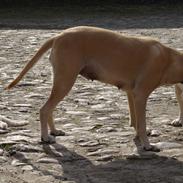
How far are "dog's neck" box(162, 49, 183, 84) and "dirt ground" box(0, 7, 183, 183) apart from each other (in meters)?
0.67

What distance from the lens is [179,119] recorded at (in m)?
7.36

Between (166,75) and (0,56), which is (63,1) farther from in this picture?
(166,75)

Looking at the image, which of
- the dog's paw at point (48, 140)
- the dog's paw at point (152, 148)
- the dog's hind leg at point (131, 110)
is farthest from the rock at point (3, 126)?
the dog's paw at point (152, 148)

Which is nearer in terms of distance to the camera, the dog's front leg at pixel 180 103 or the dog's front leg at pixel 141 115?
the dog's front leg at pixel 141 115

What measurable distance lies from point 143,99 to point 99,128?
96 centimetres

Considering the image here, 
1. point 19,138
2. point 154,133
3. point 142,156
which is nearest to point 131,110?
point 154,133

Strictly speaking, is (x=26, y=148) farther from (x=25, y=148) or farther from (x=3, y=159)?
(x=3, y=159)

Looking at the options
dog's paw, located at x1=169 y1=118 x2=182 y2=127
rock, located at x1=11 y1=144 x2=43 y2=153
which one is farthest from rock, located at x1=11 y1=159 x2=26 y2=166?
dog's paw, located at x1=169 y1=118 x2=182 y2=127

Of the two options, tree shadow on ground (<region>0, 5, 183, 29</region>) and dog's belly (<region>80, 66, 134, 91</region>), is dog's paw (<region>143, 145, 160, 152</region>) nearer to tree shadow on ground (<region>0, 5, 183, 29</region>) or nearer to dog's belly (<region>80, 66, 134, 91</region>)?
dog's belly (<region>80, 66, 134, 91</region>)

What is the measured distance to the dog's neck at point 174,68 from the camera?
645 cm

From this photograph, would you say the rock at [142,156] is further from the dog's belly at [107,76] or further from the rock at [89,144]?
the dog's belly at [107,76]

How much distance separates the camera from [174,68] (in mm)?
6469

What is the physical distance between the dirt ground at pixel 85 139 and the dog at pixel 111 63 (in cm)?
28

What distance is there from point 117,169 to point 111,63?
1.21 meters
